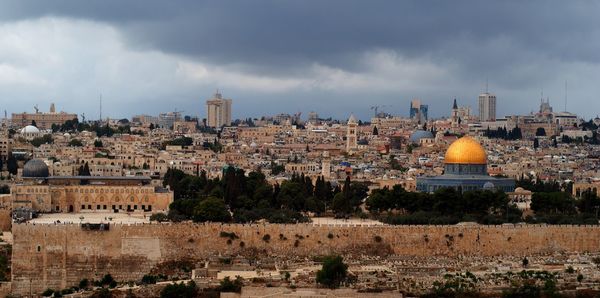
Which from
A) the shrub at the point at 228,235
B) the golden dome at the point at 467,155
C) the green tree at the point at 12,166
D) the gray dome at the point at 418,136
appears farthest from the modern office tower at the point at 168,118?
the shrub at the point at 228,235

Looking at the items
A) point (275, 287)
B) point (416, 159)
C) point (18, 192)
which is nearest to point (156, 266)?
point (275, 287)

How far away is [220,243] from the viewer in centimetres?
5766

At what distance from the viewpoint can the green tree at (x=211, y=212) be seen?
197 feet

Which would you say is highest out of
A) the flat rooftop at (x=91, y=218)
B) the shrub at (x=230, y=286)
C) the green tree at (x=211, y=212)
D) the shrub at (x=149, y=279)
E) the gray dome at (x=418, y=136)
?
the gray dome at (x=418, y=136)

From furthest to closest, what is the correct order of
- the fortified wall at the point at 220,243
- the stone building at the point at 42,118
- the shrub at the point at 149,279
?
the stone building at the point at 42,118 → the fortified wall at the point at 220,243 → the shrub at the point at 149,279

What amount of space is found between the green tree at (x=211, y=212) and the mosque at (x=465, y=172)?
17.7 meters

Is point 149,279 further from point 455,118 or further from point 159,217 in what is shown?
point 455,118

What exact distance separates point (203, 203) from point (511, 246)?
508 inches

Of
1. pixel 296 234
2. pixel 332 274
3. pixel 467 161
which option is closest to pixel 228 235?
pixel 296 234

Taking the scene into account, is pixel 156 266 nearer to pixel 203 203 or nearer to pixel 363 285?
pixel 203 203

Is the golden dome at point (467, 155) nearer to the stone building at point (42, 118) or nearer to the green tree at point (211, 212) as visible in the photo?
the green tree at point (211, 212)

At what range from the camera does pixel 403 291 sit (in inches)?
1939

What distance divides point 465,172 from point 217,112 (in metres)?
116

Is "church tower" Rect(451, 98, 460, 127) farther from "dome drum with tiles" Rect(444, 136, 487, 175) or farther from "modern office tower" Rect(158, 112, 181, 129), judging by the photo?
"dome drum with tiles" Rect(444, 136, 487, 175)
